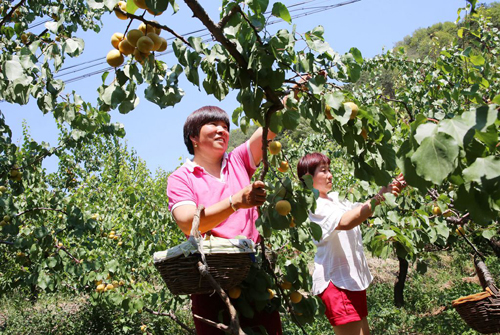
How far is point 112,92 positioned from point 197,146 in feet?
2.05

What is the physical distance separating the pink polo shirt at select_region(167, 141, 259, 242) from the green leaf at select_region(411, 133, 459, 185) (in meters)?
0.89

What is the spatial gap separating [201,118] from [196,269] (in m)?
0.61

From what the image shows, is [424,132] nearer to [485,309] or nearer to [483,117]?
[483,117]

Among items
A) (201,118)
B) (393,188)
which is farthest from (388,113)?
(393,188)

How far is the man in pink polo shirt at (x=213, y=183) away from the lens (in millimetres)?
1442

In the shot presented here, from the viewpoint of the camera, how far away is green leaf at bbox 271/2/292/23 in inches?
43.2

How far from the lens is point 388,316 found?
4477 mm

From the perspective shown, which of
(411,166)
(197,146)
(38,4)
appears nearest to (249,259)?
(197,146)

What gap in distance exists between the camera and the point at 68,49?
138 centimetres

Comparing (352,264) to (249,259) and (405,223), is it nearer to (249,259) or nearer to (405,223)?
(405,223)

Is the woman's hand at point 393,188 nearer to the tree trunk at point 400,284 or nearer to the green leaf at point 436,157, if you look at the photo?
the green leaf at point 436,157

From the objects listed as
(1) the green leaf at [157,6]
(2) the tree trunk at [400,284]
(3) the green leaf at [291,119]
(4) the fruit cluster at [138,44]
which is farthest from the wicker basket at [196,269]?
(2) the tree trunk at [400,284]

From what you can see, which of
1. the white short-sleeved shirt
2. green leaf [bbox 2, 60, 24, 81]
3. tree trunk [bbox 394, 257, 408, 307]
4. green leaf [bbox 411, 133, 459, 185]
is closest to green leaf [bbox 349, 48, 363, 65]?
green leaf [bbox 411, 133, 459, 185]

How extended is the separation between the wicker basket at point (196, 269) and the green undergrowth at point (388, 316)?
2.37 metres
